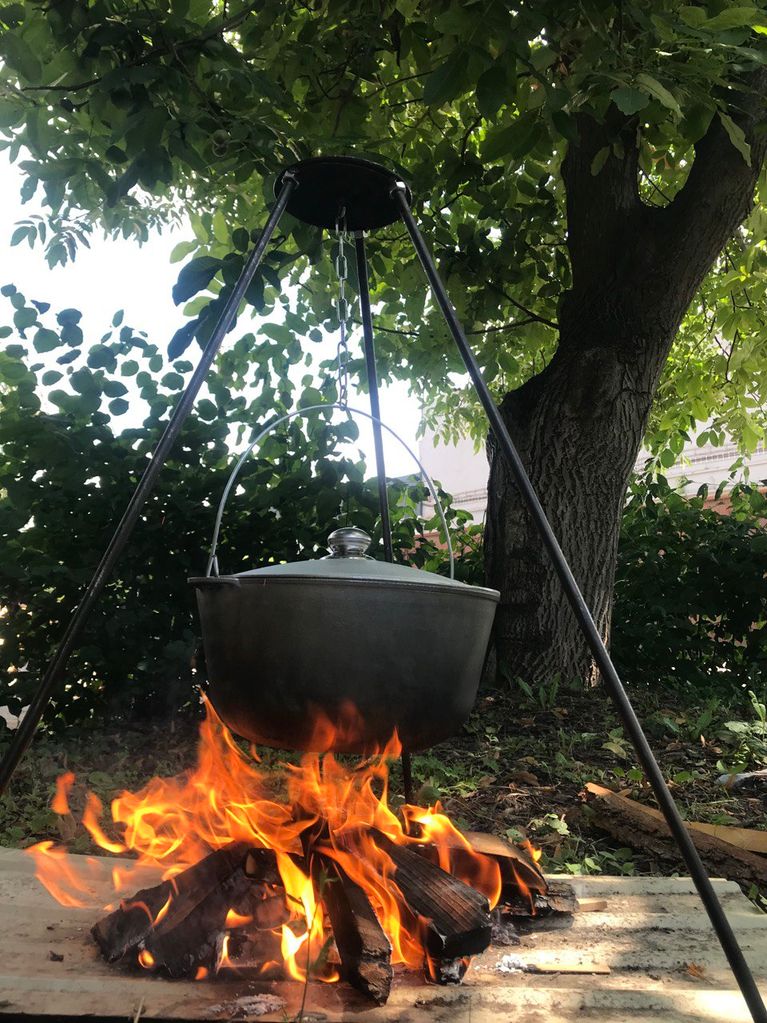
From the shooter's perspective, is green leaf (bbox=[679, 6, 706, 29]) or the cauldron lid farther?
green leaf (bbox=[679, 6, 706, 29])

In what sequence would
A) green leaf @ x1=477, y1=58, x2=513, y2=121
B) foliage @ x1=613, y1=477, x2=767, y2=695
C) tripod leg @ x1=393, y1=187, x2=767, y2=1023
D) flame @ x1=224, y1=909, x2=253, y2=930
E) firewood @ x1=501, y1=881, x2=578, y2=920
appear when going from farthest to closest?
foliage @ x1=613, y1=477, x2=767, y2=695 → green leaf @ x1=477, y1=58, x2=513, y2=121 → firewood @ x1=501, y1=881, x2=578, y2=920 → flame @ x1=224, y1=909, x2=253, y2=930 → tripod leg @ x1=393, y1=187, x2=767, y2=1023

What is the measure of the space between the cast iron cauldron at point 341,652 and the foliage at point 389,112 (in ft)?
3.24

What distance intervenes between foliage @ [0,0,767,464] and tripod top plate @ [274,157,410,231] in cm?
24

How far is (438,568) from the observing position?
486cm

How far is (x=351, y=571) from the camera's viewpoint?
5.69ft

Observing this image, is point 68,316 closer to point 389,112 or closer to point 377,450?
point 377,450

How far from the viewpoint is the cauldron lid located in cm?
161

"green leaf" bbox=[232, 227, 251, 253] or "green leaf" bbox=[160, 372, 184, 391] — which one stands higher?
"green leaf" bbox=[232, 227, 251, 253]

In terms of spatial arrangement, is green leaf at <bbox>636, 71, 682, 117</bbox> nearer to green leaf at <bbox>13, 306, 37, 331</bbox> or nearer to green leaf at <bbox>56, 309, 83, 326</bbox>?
green leaf at <bbox>56, 309, 83, 326</bbox>

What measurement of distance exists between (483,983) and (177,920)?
62cm

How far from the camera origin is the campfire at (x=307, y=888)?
155 centimetres

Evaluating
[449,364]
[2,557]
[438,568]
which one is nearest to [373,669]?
[2,557]

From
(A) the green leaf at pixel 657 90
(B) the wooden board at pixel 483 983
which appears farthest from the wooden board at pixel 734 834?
(A) the green leaf at pixel 657 90

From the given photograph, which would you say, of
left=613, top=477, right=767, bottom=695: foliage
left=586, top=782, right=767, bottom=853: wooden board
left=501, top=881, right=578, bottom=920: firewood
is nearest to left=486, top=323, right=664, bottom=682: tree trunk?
left=613, top=477, right=767, bottom=695: foliage
